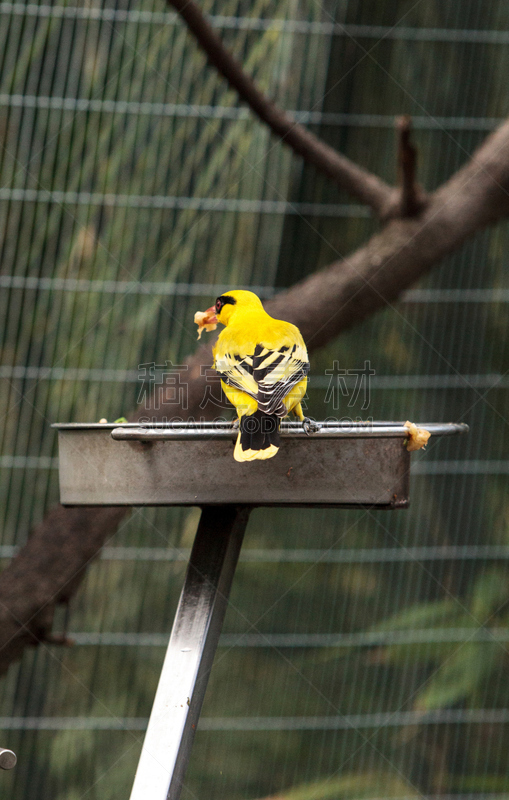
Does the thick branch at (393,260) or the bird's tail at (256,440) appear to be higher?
the thick branch at (393,260)

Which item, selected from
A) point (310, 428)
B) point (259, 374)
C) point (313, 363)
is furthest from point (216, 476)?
point (313, 363)

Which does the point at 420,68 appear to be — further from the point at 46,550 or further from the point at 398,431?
the point at 46,550

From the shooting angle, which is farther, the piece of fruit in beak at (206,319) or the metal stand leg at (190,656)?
the piece of fruit in beak at (206,319)

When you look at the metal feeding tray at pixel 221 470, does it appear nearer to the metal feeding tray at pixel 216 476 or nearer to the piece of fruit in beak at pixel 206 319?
the metal feeding tray at pixel 216 476

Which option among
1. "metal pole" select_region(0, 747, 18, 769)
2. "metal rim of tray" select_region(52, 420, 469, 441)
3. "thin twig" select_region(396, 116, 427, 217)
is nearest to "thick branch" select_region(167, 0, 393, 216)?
"thin twig" select_region(396, 116, 427, 217)

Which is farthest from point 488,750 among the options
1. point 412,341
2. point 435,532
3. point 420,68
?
point 420,68

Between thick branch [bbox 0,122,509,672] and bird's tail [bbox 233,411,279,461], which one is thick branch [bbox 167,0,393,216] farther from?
bird's tail [bbox 233,411,279,461]

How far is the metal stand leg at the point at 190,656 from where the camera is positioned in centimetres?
78

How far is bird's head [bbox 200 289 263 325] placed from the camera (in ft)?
5.14

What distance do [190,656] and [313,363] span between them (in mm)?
1310

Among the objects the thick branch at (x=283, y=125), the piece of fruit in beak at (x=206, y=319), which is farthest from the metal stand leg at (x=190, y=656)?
the thick branch at (x=283, y=125)

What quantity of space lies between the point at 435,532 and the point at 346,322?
2.22 ft

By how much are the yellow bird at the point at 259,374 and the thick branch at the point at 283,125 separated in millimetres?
436

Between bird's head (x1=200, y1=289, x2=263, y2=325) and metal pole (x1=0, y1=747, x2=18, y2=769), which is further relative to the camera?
bird's head (x1=200, y1=289, x2=263, y2=325)
